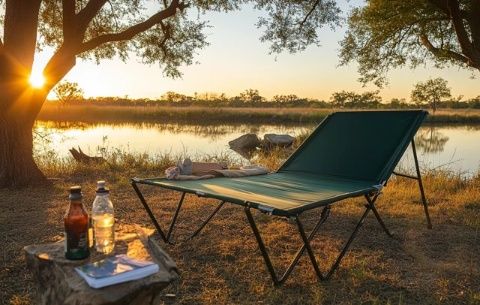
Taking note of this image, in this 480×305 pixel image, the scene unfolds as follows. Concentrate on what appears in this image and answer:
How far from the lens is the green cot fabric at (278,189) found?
8.61 feet

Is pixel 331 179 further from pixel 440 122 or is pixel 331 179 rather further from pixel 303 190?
pixel 440 122

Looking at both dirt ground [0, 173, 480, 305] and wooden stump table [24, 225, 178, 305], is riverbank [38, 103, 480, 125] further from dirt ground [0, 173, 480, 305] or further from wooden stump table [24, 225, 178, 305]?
wooden stump table [24, 225, 178, 305]

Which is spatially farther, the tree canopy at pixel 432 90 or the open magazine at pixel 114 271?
the tree canopy at pixel 432 90

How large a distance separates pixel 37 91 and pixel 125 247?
452cm

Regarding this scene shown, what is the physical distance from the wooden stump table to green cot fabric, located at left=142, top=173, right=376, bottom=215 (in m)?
0.72

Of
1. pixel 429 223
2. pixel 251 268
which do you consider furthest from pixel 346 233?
pixel 251 268

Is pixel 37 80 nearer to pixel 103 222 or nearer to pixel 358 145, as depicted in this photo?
pixel 358 145

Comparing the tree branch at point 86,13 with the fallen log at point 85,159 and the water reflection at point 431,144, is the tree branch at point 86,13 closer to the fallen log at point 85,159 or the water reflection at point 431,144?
the fallen log at point 85,159

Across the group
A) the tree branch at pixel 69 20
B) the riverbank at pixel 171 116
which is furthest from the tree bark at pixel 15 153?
the riverbank at pixel 171 116

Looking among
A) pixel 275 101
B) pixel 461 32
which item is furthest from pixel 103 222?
pixel 275 101

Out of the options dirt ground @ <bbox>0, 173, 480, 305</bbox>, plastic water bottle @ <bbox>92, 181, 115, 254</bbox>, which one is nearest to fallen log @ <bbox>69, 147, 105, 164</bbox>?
dirt ground @ <bbox>0, 173, 480, 305</bbox>

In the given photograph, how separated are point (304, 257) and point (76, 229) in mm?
1952

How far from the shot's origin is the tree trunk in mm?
5738

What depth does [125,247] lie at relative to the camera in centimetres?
211
